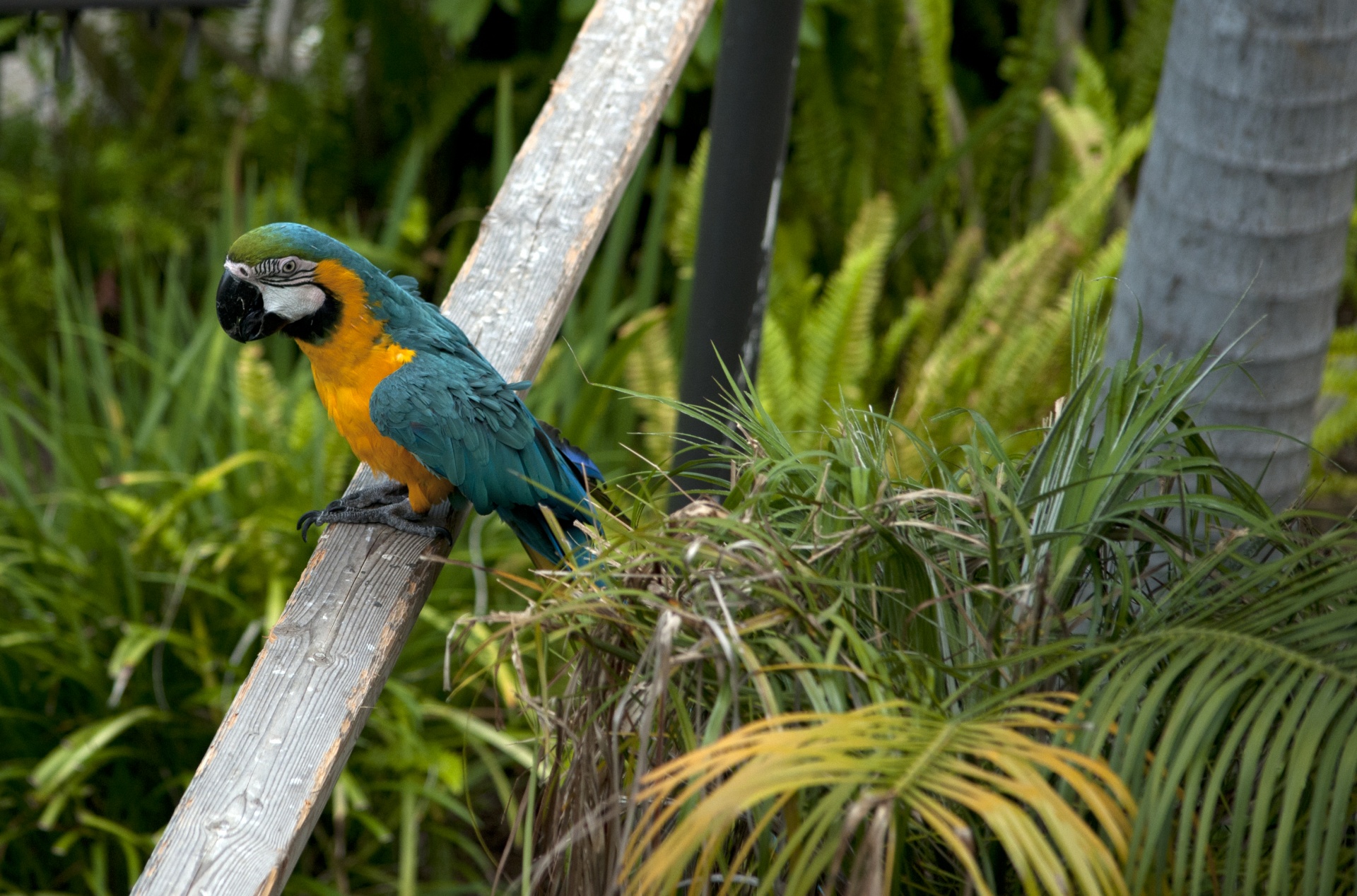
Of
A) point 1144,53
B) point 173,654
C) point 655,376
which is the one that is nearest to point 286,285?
point 173,654

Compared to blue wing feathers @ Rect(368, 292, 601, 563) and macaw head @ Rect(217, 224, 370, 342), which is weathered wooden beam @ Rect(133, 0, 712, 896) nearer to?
blue wing feathers @ Rect(368, 292, 601, 563)

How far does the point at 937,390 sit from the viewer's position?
2592 mm

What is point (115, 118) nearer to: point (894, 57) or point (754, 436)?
point (894, 57)

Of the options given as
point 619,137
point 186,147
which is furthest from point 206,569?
point 186,147

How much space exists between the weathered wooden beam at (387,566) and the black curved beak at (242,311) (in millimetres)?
255

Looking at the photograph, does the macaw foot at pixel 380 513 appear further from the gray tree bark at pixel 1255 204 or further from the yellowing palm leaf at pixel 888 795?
the gray tree bark at pixel 1255 204

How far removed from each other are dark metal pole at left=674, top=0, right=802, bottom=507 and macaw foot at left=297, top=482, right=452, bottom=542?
0.38 metres

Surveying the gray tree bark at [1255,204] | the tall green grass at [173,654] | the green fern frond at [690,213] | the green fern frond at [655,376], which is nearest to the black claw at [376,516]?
the tall green grass at [173,654]

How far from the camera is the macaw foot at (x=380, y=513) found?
1.31 metres

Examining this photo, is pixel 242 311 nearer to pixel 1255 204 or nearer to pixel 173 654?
pixel 173 654

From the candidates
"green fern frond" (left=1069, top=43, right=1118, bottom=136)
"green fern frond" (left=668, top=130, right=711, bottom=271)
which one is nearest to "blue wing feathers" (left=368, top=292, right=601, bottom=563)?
"green fern frond" (left=668, top=130, right=711, bottom=271)

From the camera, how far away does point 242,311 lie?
130 centimetres

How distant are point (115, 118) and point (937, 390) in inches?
118

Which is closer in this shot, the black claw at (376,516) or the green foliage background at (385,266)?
the black claw at (376,516)
